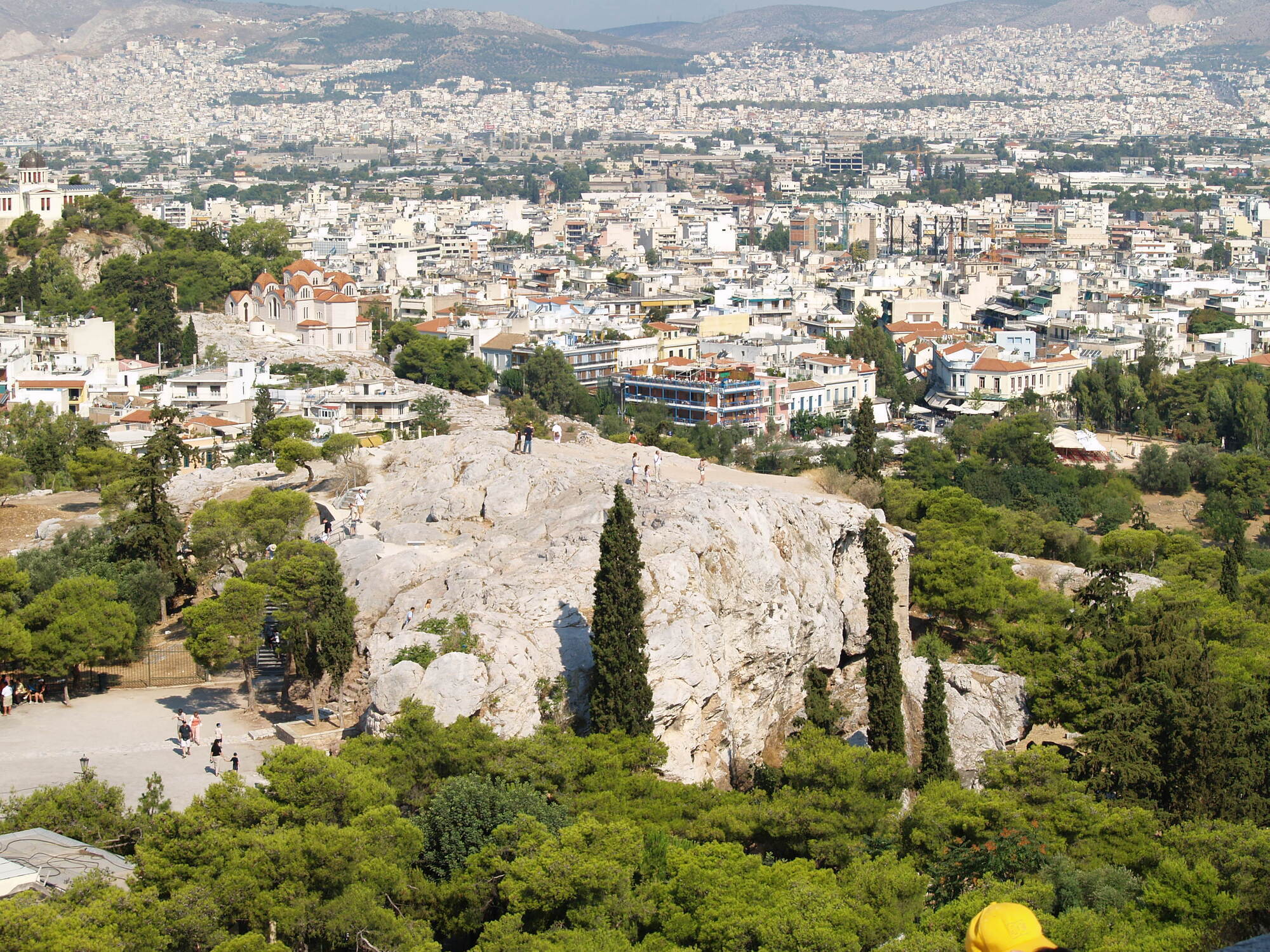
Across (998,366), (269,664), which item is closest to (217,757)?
(269,664)

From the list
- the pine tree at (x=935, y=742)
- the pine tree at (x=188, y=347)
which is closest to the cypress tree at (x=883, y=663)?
the pine tree at (x=935, y=742)

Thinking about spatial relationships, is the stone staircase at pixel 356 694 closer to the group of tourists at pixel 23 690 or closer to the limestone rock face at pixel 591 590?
the limestone rock face at pixel 591 590

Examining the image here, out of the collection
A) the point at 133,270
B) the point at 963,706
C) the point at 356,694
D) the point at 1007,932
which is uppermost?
the point at 1007,932

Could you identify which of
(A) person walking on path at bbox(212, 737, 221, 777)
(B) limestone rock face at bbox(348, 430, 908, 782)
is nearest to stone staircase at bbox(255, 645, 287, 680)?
(B) limestone rock face at bbox(348, 430, 908, 782)

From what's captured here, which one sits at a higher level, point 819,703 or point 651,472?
point 651,472

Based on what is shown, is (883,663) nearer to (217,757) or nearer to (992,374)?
(217,757)

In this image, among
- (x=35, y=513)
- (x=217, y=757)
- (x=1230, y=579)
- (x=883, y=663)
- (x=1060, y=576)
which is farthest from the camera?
(x=1060, y=576)

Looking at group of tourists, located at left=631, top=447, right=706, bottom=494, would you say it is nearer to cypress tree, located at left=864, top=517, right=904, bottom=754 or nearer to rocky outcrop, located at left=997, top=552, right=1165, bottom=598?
cypress tree, located at left=864, top=517, right=904, bottom=754
